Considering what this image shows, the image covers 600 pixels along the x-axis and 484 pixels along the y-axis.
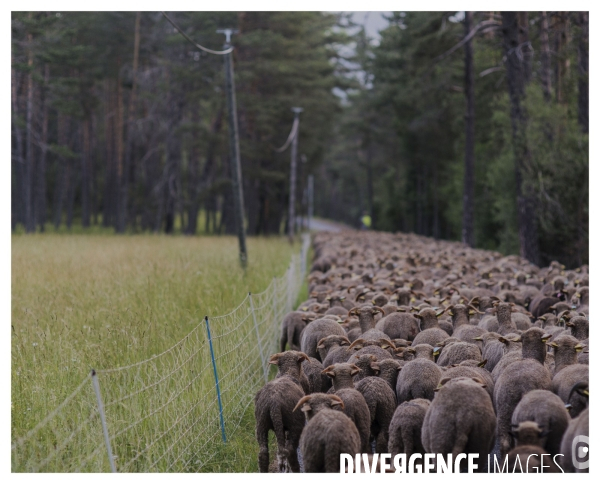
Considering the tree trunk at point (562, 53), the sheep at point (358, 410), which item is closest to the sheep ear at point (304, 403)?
the sheep at point (358, 410)

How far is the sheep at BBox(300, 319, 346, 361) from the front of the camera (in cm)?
962

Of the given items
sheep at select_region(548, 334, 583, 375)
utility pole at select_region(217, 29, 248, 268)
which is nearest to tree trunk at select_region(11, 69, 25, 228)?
utility pole at select_region(217, 29, 248, 268)


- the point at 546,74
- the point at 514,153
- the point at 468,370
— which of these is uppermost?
the point at 546,74

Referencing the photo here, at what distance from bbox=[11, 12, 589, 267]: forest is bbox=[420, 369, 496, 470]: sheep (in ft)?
49.2

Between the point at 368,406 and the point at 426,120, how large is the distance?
4001 centimetres

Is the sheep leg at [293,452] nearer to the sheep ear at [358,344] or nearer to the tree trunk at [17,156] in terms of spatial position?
the sheep ear at [358,344]

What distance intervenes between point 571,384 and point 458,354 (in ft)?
5.18

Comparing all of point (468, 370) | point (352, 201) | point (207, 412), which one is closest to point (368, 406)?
point (468, 370)

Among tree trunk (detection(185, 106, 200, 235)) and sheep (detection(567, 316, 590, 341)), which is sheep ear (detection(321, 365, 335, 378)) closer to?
sheep (detection(567, 316, 590, 341))

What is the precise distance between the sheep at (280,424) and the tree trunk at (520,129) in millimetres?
16398

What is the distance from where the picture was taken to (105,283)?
14391mm

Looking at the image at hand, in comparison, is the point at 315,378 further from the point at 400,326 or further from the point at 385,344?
the point at 400,326

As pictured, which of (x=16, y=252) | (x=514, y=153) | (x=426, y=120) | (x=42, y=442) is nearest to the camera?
(x=42, y=442)

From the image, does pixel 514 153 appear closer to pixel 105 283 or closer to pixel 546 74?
pixel 546 74
